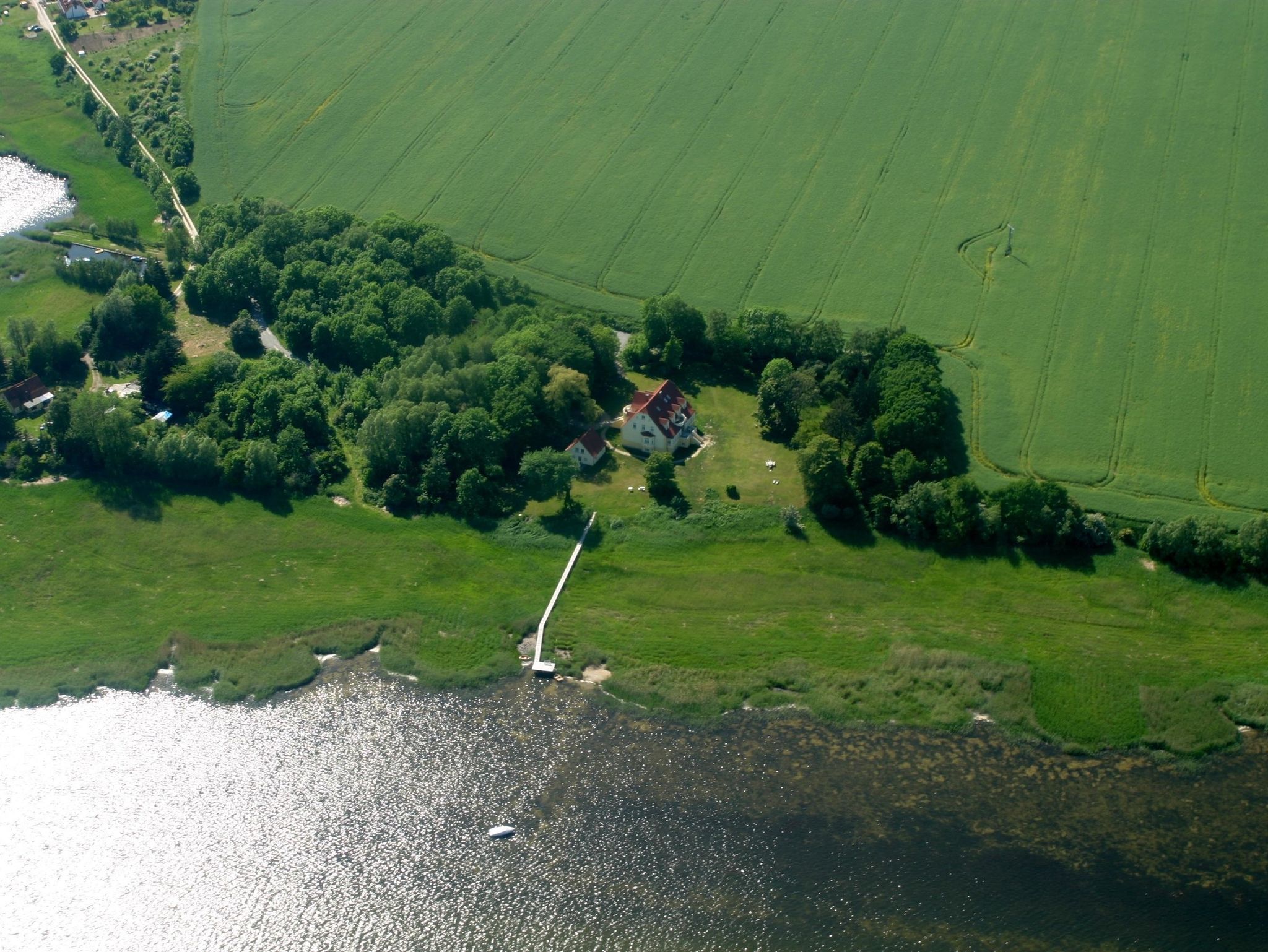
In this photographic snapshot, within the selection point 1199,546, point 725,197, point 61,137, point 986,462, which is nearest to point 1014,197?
point 725,197

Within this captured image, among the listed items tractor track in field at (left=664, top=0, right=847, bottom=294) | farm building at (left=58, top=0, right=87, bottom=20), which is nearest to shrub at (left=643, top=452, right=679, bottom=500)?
tractor track in field at (left=664, top=0, right=847, bottom=294)

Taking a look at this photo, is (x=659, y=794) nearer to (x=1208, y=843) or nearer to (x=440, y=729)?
(x=440, y=729)

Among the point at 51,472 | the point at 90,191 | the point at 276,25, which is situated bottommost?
the point at 51,472

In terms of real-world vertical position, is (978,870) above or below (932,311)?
below

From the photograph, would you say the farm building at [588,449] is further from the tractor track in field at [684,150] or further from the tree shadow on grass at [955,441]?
the tree shadow on grass at [955,441]

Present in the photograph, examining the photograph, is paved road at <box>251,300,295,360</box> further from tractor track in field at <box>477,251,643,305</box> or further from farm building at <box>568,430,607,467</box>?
farm building at <box>568,430,607,467</box>

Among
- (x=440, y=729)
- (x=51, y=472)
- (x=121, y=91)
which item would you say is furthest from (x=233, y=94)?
(x=440, y=729)
